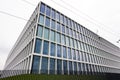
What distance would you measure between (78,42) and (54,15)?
1069 centimetres

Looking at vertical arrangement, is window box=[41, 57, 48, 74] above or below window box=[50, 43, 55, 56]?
below

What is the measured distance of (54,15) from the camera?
1045 inches

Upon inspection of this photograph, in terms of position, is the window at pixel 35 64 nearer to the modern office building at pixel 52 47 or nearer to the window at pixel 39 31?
the modern office building at pixel 52 47

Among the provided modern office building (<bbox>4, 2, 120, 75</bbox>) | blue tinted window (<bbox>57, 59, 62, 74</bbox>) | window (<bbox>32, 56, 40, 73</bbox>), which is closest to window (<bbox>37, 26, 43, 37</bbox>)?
modern office building (<bbox>4, 2, 120, 75</bbox>)

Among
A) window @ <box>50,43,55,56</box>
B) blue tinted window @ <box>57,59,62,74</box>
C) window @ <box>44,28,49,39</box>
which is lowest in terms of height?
blue tinted window @ <box>57,59,62,74</box>

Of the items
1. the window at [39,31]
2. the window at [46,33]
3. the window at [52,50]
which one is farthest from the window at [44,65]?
the window at [39,31]

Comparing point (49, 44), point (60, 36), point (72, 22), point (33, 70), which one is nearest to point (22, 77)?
point (33, 70)

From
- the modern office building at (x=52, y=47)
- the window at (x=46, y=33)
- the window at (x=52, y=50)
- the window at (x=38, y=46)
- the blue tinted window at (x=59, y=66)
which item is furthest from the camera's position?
the window at (x=46, y=33)

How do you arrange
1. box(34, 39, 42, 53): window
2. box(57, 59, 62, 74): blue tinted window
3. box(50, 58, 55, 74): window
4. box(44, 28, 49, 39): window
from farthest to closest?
box(44, 28, 49, 39): window
box(57, 59, 62, 74): blue tinted window
box(50, 58, 55, 74): window
box(34, 39, 42, 53): window

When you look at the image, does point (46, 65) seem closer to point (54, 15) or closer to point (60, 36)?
point (60, 36)

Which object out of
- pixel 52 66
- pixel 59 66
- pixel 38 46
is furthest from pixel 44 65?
pixel 59 66

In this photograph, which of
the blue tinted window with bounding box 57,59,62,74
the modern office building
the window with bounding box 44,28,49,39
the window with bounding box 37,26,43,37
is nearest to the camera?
the modern office building

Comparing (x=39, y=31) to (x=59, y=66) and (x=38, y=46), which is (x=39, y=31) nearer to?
(x=38, y=46)

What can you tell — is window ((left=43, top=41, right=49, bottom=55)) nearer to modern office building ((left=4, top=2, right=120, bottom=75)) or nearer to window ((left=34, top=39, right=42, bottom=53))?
modern office building ((left=4, top=2, right=120, bottom=75))
